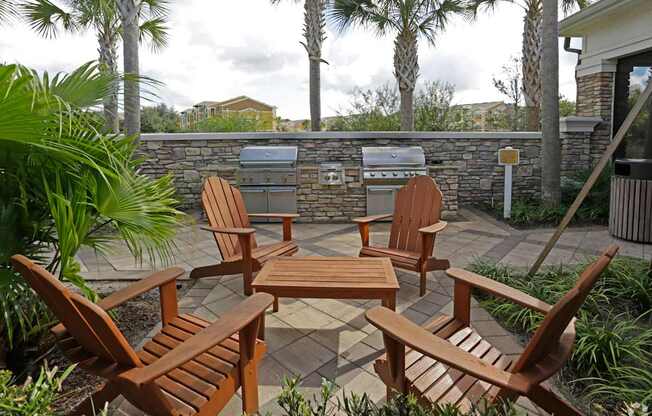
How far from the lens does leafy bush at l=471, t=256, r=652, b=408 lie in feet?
6.56

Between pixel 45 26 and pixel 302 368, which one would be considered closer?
pixel 302 368

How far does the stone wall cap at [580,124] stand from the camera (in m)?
6.86

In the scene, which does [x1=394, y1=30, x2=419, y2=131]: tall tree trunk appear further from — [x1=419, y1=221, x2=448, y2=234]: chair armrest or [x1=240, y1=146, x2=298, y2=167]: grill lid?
[x1=419, y1=221, x2=448, y2=234]: chair armrest

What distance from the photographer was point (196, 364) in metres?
1.72

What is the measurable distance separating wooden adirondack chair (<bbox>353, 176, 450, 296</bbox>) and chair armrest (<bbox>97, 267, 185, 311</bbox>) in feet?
5.65

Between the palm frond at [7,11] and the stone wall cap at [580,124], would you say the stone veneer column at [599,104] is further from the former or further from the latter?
the palm frond at [7,11]

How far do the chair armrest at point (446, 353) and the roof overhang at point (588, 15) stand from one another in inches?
256

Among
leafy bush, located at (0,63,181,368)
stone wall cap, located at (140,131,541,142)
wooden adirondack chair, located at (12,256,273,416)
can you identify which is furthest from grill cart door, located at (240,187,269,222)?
wooden adirondack chair, located at (12,256,273,416)

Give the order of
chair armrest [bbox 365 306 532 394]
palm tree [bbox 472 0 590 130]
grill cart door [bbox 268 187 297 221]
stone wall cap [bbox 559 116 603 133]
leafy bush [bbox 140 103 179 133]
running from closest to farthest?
1. chair armrest [bbox 365 306 532 394]
2. grill cart door [bbox 268 187 297 221]
3. stone wall cap [bbox 559 116 603 133]
4. palm tree [bbox 472 0 590 130]
5. leafy bush [bbox 140 103 179 133]

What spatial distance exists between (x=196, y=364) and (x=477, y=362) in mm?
1092

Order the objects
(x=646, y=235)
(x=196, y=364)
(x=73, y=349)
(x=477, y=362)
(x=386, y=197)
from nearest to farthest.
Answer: (x=477, y=362) < (x=73, y=349) < (x=196, y=364) < (x=646, y=235) < (x=386, y=197)

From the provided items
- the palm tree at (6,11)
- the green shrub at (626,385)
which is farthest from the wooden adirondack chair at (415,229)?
the palm tree at (6,11)

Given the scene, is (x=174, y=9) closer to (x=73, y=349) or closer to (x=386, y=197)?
(x=386, y=197)

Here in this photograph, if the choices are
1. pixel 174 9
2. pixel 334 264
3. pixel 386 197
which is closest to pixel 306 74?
pixel 174 9
